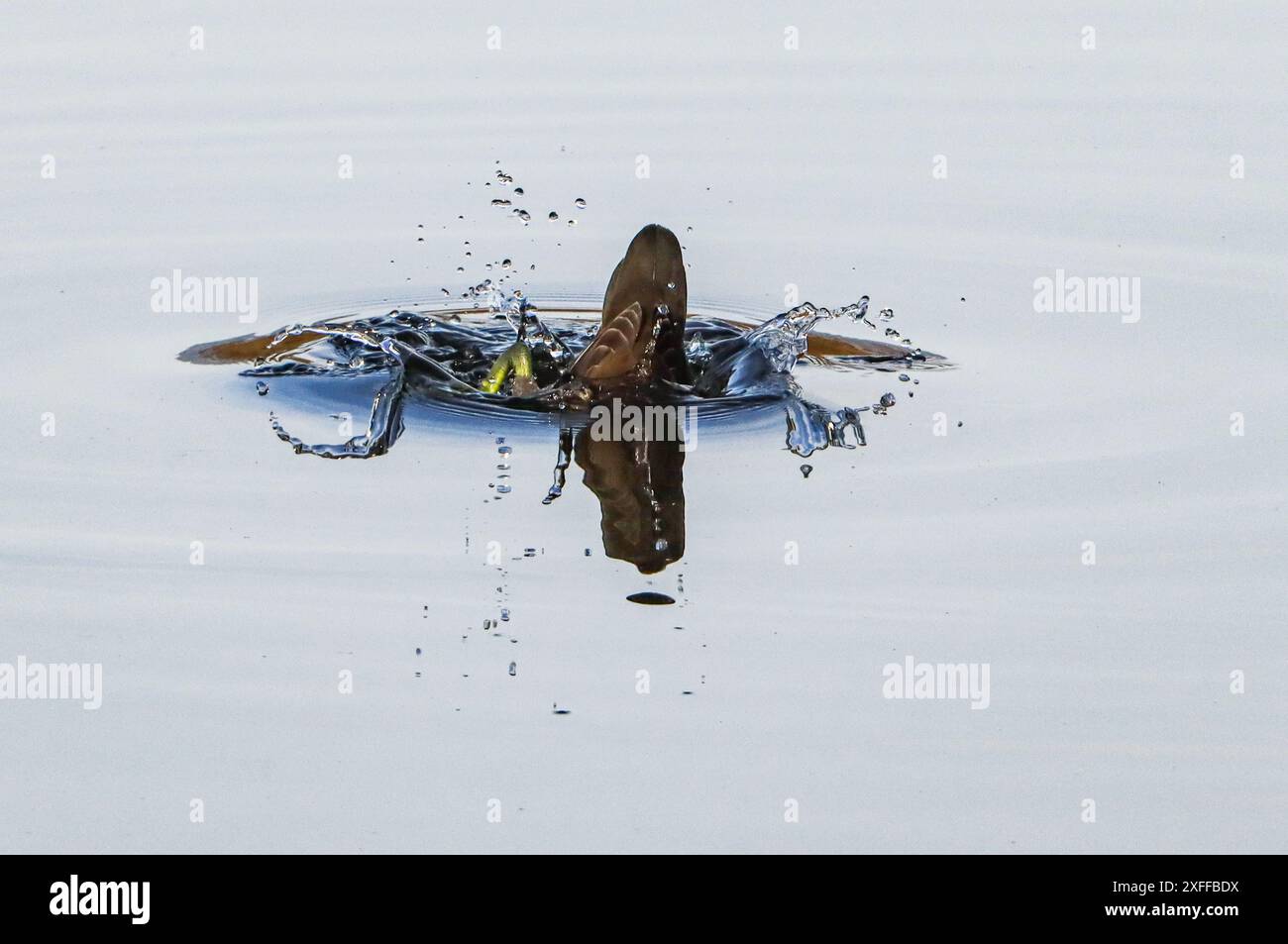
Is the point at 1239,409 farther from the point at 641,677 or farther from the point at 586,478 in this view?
the point at 641,677

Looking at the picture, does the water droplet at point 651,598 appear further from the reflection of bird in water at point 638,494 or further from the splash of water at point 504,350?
the splash of water at point 504,350

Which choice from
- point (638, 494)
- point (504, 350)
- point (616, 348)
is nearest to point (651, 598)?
point (638, 494)

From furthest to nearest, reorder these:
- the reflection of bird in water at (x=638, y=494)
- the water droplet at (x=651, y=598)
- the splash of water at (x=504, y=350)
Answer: the splash of water at (x=504, y=350), the reflection of bird in water at (x=638, y=494), the water droplet at (x=651, y=598)

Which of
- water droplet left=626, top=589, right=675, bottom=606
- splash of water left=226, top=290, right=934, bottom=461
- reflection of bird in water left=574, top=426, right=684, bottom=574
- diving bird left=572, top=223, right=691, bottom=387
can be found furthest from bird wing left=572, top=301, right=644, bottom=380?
water droplet left=626, top=589, right=675, bottom=606

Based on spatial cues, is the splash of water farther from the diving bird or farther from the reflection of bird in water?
the reflection of bird in water

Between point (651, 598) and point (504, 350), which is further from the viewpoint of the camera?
point (504, 350)

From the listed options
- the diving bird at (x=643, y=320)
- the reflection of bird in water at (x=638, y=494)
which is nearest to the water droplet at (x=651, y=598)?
the reflection of bird in water at (x=638, y=494)

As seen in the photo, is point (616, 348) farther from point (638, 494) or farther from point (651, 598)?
point (651, 598)

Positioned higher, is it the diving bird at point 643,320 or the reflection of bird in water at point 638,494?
the diving bird at point 643,320

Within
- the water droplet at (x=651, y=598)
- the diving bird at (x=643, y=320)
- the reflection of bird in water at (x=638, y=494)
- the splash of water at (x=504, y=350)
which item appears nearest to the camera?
the water droplet at (x=651, y=598)

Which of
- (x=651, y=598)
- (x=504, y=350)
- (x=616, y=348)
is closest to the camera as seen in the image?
(x=651, y=598)

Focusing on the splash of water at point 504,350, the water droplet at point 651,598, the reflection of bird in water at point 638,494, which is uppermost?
the splash of water at point 504,350
